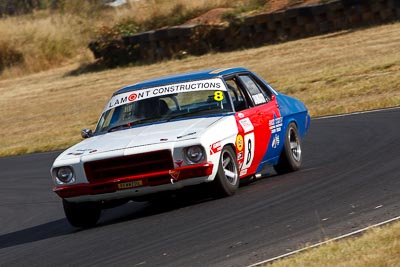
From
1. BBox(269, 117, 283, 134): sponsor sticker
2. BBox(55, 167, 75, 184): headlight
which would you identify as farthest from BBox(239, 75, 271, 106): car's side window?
BBox(55, 167, 75, 184): headlight

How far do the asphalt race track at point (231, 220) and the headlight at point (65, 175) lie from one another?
1.64ft

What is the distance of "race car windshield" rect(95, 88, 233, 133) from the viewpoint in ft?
34.3

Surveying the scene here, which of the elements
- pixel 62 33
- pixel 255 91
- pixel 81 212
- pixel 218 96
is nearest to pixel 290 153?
pixel 255 91

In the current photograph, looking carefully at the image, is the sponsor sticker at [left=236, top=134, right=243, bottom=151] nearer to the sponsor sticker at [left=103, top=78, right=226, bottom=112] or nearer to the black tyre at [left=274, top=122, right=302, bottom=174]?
the sponsor sticker at [left=103, top=78, right=226, bottom=112]

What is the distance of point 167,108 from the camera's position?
10602 millimetres

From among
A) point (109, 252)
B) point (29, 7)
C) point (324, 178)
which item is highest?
point (109, 252)

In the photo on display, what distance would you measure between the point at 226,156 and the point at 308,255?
122 inches

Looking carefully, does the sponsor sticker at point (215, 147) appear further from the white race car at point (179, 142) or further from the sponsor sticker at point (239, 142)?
the sponsor sticker at point (239, 142)

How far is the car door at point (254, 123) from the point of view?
1017 centimetres

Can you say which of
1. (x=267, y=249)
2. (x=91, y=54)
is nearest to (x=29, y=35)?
(x=91, y=54)

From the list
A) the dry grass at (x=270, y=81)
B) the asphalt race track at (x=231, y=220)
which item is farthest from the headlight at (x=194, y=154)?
the dry grass at (x=270, y=81)

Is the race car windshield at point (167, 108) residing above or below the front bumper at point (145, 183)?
above

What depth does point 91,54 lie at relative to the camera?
38375 mm

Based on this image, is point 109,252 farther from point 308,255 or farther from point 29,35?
point 29,35
